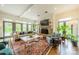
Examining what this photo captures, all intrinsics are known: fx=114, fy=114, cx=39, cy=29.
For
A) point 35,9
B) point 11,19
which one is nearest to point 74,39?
point 35,9

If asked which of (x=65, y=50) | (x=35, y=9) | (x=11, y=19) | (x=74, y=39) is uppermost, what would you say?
(x=35, y=9)

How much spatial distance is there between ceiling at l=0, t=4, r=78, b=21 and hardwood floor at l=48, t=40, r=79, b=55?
753 mm

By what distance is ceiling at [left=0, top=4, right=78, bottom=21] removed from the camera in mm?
2504

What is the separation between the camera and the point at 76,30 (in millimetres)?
2557

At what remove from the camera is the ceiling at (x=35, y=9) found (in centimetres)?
250

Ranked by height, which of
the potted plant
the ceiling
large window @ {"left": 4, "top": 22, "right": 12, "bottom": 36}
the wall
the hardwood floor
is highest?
the ceiling

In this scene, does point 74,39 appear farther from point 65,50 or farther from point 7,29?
point 7,29

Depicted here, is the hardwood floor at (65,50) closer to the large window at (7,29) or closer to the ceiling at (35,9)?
the ceiling at (35,9)

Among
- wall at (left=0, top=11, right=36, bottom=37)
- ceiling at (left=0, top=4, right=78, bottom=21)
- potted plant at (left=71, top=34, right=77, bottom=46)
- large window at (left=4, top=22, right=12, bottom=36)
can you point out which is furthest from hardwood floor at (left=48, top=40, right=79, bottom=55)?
large window at (left=4, top=22, right=12, bottom=36)

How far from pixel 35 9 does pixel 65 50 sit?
3.75ft

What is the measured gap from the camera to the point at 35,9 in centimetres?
259

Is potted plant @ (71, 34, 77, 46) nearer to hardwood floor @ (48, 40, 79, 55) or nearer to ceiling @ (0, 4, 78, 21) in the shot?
hardwood floor @ (48, 40, 79, 55)
